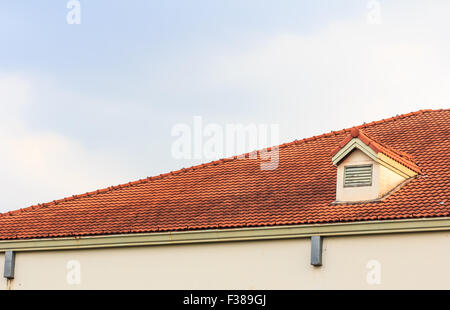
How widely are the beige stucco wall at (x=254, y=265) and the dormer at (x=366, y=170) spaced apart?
1304 millimetres

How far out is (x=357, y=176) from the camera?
62.2 feet

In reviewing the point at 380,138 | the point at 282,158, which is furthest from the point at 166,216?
the point at 380,138

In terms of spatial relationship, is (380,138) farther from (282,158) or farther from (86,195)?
(86,195)

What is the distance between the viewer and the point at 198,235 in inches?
756

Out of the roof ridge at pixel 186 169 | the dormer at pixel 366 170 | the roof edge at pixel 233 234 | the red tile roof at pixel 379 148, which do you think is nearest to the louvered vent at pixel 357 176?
the dormer at pixel 366 170

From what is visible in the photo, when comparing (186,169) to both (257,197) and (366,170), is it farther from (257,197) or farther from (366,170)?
(366,170)

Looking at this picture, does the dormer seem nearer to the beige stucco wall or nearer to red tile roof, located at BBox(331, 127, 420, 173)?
red tile roof, located at BBox(331, 127, 420, 173)

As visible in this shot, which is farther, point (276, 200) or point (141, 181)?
point (141, 181)

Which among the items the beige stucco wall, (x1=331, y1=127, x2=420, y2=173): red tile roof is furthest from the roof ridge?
(x1=331, y1=127, x2=420, y2=173): red tile roof

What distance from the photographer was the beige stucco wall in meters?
17.0

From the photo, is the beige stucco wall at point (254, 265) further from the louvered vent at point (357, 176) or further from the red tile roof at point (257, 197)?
the louvered vent at point (357, 176)

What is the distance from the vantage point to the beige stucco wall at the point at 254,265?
16953 millimetres
